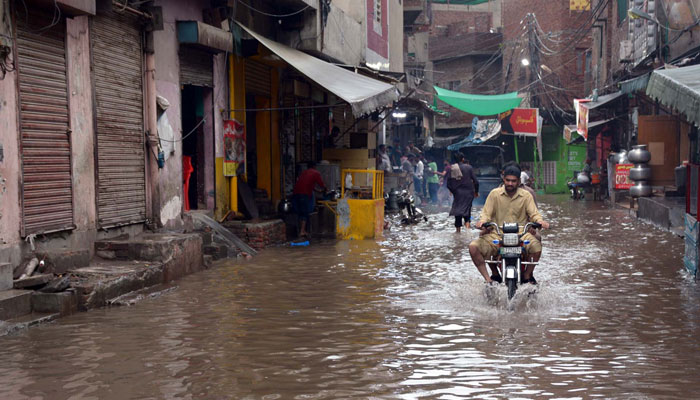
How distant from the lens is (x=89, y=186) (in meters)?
9.68

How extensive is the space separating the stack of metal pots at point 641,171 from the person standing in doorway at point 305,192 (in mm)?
8556

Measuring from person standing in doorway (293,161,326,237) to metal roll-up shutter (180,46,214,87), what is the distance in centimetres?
273

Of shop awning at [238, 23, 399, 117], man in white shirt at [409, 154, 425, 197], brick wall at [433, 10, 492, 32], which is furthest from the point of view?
brick wall at [433, 10, 492, 32]

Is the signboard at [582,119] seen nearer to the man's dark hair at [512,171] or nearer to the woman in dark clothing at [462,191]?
the woman in dark clothing at [462,191]

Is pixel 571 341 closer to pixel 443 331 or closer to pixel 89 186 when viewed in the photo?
pixel 443 331

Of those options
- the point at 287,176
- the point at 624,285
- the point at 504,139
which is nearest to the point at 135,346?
the point at 624,285

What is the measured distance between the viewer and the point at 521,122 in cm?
3547

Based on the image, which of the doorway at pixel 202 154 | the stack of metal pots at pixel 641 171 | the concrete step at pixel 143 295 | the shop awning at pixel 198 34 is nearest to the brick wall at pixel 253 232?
the doorway at pixel 202 154

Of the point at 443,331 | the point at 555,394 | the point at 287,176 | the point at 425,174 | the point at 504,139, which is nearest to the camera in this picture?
the point at 555,394

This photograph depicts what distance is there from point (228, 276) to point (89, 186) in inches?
86.0

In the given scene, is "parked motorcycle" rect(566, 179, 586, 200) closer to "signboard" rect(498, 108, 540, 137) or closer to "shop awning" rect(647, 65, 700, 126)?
"signboard" rect(498, 108, 540, 137)

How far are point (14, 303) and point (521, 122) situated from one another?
31067mm

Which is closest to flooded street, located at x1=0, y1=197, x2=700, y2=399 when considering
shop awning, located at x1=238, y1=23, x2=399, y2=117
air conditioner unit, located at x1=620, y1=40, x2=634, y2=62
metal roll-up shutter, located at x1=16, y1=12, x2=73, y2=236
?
metal roll-up shutter, located at x1=16, y1=12, x2=73, y2=236

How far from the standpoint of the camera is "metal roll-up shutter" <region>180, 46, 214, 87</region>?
12344 millimetres
